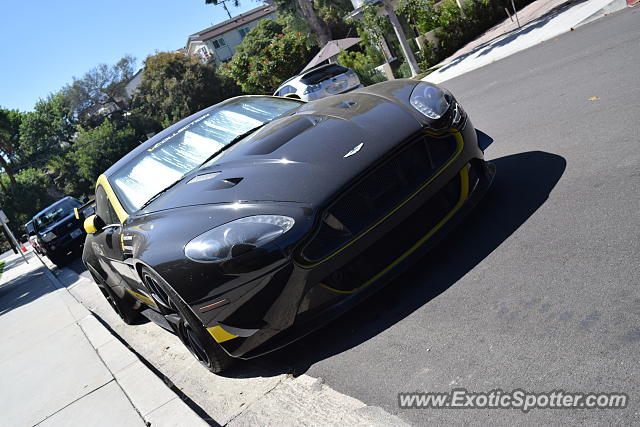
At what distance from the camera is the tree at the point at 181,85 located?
55.6 meters

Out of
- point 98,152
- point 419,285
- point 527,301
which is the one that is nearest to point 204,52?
point 98,152

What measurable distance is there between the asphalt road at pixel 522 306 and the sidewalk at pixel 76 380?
0.80ft

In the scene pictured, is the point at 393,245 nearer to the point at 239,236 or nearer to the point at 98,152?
the point at 239,236

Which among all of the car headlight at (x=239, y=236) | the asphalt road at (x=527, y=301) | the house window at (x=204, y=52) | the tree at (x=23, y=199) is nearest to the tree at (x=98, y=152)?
the tree at (x=23, y=199)

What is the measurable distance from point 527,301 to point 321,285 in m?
1.12

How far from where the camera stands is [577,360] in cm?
238

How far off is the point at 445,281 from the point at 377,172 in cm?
84

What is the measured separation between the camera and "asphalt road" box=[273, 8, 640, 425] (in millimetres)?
2404

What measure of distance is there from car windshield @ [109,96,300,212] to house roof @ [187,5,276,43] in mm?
78990

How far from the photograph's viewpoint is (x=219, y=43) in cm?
8181

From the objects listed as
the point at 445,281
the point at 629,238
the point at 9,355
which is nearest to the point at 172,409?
the point at 445,281

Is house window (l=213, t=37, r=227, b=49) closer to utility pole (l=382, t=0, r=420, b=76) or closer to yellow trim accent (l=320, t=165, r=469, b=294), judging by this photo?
utility pole (l=382, t=0, r=420, b=76)

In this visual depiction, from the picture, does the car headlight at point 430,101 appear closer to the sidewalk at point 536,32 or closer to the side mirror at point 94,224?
the side mirror at point 94,224

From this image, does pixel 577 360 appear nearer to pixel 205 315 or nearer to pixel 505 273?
pixel 505 273
